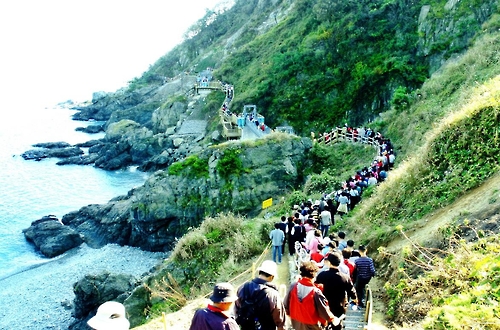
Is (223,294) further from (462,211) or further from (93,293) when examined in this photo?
(93,293)

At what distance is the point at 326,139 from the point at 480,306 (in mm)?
22530

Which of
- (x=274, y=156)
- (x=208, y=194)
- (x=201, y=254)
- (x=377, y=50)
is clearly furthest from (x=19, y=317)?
(x=377, y=50)

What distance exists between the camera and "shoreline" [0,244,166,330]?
75.6 ft

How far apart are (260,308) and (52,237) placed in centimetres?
3313

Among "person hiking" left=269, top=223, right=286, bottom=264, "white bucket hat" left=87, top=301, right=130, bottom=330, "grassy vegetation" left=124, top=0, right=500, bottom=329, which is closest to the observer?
"white bucket hat" left=87, top=301, right=130, bottom=330

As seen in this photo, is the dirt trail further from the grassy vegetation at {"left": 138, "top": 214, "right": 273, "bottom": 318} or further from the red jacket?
the grassy vegetation at {"left": 138, "top": 214, "right": 273, "bottom": 318}

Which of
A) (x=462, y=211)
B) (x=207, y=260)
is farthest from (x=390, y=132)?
(x=462, y=211)

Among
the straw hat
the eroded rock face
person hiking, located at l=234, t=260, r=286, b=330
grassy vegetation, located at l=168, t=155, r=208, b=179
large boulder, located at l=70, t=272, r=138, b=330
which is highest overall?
the straw hat

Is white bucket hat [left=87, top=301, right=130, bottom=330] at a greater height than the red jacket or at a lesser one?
greater

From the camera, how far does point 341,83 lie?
3888cm

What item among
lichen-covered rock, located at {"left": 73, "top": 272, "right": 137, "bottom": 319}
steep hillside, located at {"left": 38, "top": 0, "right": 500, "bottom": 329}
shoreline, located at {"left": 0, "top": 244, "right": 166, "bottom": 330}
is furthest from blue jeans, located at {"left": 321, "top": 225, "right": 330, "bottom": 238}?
shoreline, located at {"left": 0, "top": 244, "right": 166, "bottom": 330}

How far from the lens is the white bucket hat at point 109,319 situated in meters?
3.99

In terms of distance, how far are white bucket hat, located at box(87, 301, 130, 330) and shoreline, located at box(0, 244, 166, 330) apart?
20897mm

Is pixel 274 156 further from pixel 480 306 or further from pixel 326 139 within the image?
pixel 480 306
